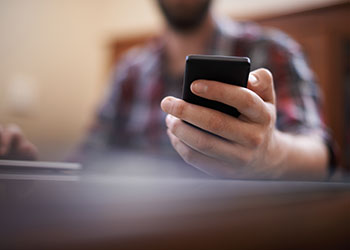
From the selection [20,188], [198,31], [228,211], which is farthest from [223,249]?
[198,31]

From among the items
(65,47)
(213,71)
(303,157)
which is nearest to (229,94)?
(213,71)

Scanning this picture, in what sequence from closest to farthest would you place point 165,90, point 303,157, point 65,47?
point 303,157 < point 165,90 < point 65,47

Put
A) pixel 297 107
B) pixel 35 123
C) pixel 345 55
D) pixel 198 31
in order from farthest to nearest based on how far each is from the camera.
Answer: pixel 35 123, pixel 345 55, pixel 198 31, pixel 297 107

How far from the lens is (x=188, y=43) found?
0.71 metres

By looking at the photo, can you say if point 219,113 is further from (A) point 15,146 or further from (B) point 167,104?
(A) point 15,146

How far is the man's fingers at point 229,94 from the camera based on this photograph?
0.66 feet

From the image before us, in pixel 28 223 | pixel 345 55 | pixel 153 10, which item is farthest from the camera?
pixel 153 10

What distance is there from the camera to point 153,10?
1.49 meters

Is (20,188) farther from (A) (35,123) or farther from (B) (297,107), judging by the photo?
(A) (35,123)

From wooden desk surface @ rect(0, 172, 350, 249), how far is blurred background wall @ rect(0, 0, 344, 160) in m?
0.97

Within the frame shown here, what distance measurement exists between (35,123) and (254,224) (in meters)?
1.31

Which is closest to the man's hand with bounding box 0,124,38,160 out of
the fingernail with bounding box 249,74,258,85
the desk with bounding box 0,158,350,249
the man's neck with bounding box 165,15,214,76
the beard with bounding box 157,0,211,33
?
the desk with bounding box 0,158,350,249

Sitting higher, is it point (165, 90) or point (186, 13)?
point (186, 13)

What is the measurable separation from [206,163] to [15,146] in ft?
0.61
